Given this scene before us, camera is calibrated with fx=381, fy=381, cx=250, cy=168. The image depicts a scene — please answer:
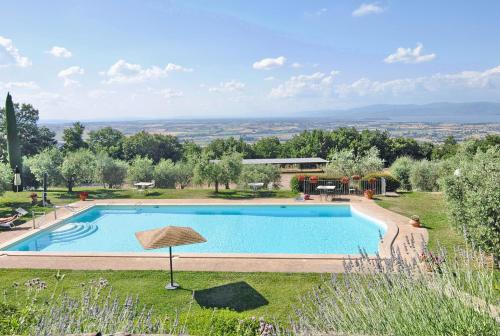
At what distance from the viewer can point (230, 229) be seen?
651 inches

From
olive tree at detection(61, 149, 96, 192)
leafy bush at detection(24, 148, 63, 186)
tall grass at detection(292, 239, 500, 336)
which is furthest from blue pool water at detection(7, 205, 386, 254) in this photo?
tall grass at detection(292, 239, 500, 336)

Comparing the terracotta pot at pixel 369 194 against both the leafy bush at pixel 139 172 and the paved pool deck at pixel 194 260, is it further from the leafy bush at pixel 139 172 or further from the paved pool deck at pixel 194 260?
the leafy bush at pixel 139 172

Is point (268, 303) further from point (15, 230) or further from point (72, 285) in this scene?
point (15, 230)

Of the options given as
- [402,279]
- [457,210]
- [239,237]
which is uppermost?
[402,279]

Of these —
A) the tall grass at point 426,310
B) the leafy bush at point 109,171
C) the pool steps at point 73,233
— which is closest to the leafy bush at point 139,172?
the leafy bush at point 109,171

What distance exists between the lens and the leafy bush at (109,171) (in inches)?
1019

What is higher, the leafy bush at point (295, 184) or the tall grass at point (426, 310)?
the tall grass at point (426, 310)

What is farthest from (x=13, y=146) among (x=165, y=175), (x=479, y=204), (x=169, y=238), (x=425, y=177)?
(x=479, y=204)

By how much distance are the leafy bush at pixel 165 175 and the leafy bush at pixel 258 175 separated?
653cm

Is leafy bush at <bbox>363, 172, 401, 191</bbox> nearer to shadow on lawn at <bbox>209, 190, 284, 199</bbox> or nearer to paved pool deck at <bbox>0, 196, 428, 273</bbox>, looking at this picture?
shadow on lawn at <bbox>209, 190, 284, 199</bbox>

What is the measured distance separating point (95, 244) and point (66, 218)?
2.93m

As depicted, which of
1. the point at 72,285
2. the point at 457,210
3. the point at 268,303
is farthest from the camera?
the point at 457,210

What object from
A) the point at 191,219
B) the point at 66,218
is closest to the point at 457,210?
the point at 191,219

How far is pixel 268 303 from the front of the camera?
7816 mm
